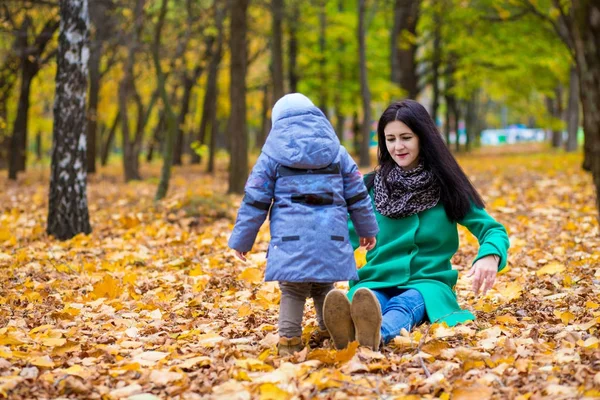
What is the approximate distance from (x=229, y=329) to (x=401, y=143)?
1.57 meters

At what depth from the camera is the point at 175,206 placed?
990 centimetres

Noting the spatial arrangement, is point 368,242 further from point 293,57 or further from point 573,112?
point 573,112

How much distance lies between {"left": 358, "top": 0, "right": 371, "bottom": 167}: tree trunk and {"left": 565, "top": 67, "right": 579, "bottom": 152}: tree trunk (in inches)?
318

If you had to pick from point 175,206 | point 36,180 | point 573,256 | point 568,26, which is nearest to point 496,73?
point 568,26

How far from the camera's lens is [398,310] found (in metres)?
4.09

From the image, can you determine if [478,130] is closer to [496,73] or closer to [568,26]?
[496,73]

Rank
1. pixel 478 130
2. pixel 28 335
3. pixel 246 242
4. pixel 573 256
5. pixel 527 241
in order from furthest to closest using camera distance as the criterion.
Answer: pixel 478 130
pixel 527 241
pixel 573 256
pixel 28 335
pixel 246 242

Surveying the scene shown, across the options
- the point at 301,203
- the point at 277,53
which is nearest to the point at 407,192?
the point at 301,203

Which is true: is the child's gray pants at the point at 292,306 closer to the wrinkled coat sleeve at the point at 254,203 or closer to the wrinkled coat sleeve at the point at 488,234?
the wrinkled coat sleeve at the point at 254,203

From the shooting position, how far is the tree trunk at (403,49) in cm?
2158

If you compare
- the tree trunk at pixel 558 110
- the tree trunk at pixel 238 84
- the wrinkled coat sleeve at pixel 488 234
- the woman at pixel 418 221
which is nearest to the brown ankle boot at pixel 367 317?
the woman at pixel 418 221

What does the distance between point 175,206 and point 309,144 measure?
21.5 ft

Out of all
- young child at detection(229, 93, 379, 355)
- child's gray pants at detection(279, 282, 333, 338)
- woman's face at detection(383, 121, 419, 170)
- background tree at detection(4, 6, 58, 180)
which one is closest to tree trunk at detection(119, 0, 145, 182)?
background tree at detection(4, 6, 58, 180)

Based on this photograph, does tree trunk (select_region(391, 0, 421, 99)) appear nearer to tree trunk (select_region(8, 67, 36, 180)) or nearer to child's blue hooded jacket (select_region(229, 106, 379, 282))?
tree trunk (select_region(8, 67, 36, 180))
